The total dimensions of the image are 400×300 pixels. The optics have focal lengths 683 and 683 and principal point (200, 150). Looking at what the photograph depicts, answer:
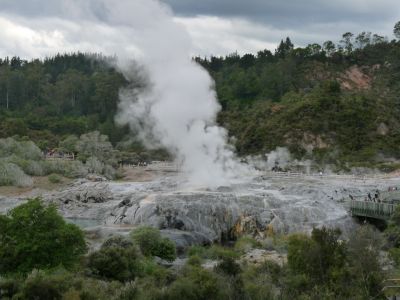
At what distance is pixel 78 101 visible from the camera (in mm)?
147750

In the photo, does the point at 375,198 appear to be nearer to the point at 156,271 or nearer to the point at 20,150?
the point at 156,271

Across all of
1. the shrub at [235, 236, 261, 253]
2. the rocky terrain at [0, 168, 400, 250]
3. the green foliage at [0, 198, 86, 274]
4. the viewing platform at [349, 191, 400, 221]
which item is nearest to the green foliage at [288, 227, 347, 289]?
the green foliage at [0, 198, 86, 274]

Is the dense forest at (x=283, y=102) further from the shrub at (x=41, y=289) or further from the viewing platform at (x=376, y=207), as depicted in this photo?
the shrub at (x=41, y=289)

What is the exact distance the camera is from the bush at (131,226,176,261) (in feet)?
124

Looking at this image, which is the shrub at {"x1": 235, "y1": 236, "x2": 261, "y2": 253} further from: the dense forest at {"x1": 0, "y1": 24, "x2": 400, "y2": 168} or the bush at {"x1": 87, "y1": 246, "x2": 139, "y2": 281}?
the dense forest at {"x1": 0, "y1": 24, "x2": 400, "y2": 168}

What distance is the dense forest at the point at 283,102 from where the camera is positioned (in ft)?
320

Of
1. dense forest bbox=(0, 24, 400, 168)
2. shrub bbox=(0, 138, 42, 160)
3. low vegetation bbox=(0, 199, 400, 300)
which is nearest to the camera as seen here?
low vegetation bbox=(0, 199, 400, 300)

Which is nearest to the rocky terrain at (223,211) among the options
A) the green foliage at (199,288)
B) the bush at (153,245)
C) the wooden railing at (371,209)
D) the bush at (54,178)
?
the wooden railing at (371,209)

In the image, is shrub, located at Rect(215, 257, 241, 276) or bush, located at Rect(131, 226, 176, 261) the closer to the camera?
shrub, located at Rect(215, 257, 241, 276)

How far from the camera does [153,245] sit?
38219mm

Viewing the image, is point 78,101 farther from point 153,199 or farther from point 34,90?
point 153,199

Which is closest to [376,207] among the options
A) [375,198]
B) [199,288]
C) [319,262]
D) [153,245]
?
[375,198]

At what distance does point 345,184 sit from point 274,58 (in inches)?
3624

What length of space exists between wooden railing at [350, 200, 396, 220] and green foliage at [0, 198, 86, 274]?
23769 millimetres
